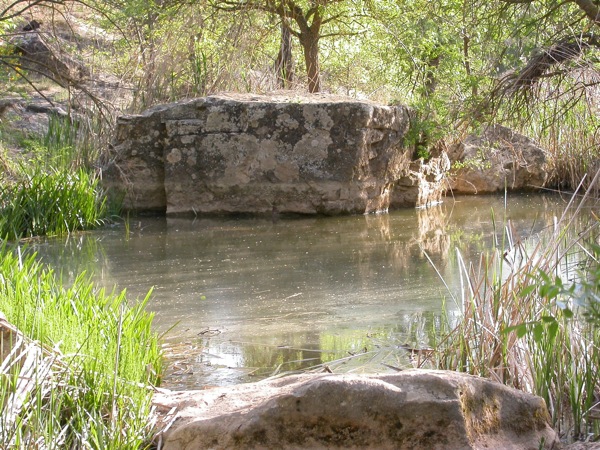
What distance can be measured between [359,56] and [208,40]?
2714 mm

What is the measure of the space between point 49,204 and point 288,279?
3.47 metres

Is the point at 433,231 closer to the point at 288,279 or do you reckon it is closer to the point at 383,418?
the point at 288,279

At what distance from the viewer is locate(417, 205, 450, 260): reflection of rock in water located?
782cm

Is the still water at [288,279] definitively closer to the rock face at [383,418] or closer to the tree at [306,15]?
the rock face at [383,418]

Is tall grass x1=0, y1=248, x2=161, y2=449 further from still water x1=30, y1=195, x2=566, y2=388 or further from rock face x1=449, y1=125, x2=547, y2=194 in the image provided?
rock face x1=449, y1=125, x2=547, y2=194

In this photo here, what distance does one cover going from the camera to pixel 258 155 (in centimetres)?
1005

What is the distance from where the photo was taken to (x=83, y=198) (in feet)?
30.2

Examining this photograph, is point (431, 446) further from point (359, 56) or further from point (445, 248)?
point (359, 56)

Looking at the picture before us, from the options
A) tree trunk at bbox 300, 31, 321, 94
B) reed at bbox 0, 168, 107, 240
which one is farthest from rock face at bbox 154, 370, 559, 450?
tree trunk at bbox 300, 31, 321, 94

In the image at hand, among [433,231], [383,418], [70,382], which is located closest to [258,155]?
[433,231]

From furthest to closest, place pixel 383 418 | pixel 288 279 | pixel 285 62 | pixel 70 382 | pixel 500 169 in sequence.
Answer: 1. pixel 285 62
2. pixel 500 169
3. pixel 288 279
4. pixel 70 382
5. pixel 383 418

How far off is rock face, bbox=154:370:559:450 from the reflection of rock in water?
433 centimetres

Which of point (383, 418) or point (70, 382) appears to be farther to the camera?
point (70, 382)

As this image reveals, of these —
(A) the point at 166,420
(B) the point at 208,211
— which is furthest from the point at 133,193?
(A) the point at 166,420
